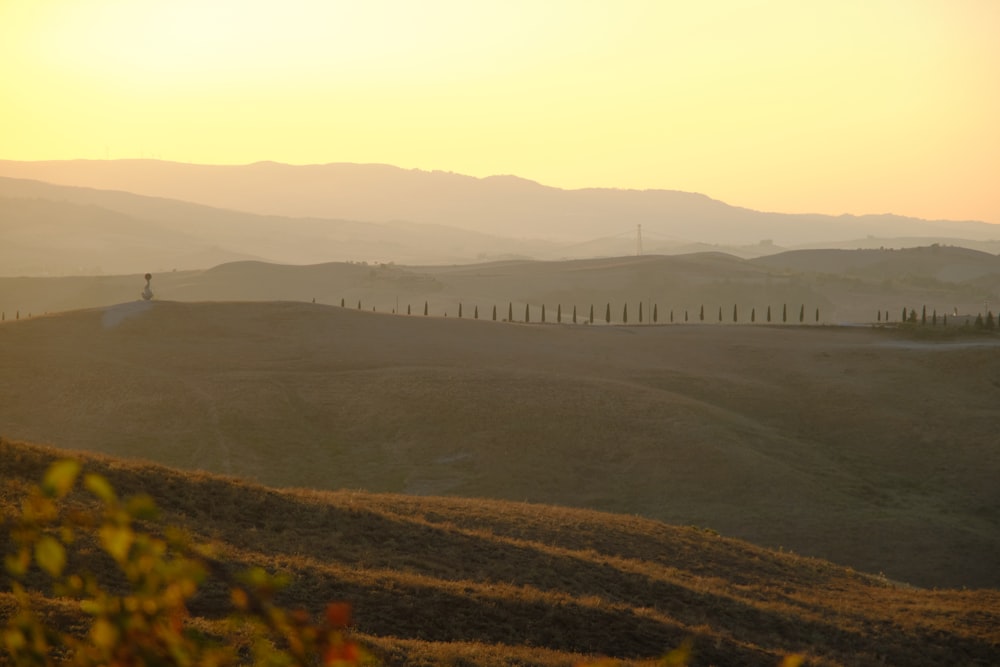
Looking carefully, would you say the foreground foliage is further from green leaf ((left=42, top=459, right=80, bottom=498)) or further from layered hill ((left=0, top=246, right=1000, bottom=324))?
layered hill ((left=0, top=246, right=1000, bottom=324))

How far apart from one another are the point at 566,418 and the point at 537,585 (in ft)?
67.0

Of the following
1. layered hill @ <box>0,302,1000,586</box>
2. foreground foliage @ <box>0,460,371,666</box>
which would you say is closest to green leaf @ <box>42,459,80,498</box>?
foreground foliage @ <box>0,460,371,666</box>

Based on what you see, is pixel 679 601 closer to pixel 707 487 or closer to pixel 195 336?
pixel 707 487

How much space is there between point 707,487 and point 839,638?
52.0ft

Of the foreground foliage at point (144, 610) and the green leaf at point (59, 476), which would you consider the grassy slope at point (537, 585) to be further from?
the green leaf at point (59, 476)

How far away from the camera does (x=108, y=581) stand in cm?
1302

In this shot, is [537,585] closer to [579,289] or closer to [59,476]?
[59,476]

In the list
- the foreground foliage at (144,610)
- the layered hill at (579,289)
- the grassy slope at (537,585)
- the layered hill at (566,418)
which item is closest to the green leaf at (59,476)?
the foreground foliage at (144,610)

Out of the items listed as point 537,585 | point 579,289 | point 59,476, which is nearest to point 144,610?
point 59,476

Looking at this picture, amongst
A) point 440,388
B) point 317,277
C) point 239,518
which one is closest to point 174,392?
point 440,388

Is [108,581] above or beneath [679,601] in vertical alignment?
above

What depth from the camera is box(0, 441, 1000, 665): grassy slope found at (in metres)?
13.5

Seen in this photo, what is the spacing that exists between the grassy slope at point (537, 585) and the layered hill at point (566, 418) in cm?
806

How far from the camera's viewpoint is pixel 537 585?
16.3 metres
